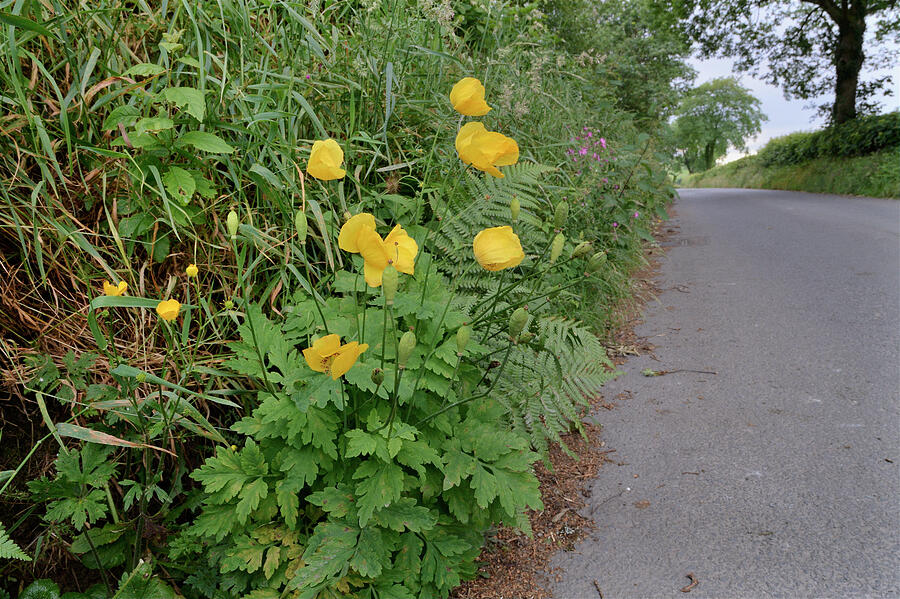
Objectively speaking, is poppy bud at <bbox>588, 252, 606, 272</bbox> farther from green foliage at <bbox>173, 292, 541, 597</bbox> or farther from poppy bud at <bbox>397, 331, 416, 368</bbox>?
poppy bud at <bbox>397, 331, 416, 368</bbox>

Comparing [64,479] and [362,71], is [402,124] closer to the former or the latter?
[362,71]

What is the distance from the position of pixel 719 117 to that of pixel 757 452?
62193 millimetres

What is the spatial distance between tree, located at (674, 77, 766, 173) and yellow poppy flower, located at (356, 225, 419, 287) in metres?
59.0

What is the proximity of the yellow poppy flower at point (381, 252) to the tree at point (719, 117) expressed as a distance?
59.0 metres

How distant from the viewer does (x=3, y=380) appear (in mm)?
1449

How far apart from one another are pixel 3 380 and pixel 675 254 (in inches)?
243

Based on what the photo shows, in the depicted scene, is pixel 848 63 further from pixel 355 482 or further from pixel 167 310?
pixel 167 310

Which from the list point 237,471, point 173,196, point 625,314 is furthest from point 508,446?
point 625,314

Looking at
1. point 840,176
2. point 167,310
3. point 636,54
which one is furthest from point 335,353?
point 840,176

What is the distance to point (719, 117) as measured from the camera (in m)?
54.4

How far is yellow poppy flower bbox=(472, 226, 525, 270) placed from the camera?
1.27 metres

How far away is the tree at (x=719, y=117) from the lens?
53.0m

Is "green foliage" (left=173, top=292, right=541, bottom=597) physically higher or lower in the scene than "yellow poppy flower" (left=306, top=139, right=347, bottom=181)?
lower

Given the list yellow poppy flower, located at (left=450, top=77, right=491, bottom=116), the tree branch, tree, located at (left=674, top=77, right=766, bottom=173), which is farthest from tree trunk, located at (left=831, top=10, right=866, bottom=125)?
tree, located at (left=674, top=77, right=766, bottom=173)
